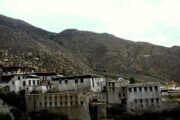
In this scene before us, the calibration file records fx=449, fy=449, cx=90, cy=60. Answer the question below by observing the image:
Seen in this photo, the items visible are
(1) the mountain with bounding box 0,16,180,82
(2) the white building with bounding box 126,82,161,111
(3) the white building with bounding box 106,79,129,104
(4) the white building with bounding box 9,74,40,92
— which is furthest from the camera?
(1) the mountain with bounding box 0,16,180,82

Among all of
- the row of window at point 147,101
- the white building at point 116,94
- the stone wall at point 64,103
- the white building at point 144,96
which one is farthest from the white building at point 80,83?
the row of window at point 147,101

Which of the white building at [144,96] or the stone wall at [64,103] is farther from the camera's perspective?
the white building at [144,96]

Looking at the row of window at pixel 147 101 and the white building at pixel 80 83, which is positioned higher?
the white building at pixel 80 83

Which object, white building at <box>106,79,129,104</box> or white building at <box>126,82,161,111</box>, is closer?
white building at <box>126,82,161,111</box>

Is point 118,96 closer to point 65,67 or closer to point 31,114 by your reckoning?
point 31,114

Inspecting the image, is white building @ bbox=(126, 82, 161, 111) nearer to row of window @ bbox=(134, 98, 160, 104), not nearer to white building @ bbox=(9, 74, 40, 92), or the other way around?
row of window @ bbox=(134, 98, 160, 104)

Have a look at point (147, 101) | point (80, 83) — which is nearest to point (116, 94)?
point (147, 101)

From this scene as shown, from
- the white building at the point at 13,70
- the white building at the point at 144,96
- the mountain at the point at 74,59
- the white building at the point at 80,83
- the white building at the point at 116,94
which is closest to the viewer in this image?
the white building at the point at 144,96

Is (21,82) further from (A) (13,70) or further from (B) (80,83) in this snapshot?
(B) (80,83)

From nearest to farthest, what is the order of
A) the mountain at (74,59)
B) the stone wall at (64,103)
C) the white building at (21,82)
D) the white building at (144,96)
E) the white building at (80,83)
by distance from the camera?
1. the stone wall at (64,103)
2. the white building at (144,96)
3. the white building at (21,82)
4. the white building at (80,83)
5. the mountain at (74,59)

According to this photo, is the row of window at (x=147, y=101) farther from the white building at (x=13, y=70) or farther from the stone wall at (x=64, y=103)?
the white building at (x=13, y=70)

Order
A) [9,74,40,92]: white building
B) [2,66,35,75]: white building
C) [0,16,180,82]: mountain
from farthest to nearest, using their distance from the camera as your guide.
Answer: [0,16,180,82]: mountain → [2,66,35,75]: white building → [9,74,40,92]: white building

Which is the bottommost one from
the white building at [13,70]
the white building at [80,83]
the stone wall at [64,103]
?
the stone wall at [64,103]

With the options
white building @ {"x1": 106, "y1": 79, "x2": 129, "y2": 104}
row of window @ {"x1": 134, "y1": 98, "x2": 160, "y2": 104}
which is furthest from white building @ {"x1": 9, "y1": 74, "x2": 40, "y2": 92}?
row of window @ {"x1": 134, "y1": 98, "x2": 160, "y2": 104}
